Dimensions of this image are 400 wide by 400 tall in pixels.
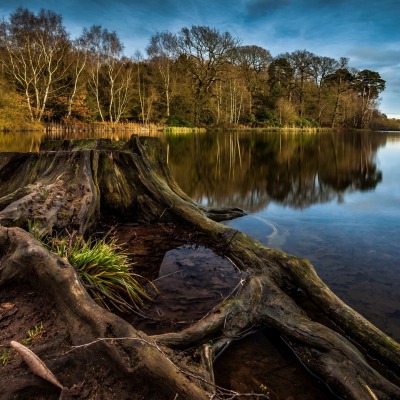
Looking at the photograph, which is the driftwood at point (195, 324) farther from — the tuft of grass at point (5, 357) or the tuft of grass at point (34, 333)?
the tuft of grass at point (5, 357)

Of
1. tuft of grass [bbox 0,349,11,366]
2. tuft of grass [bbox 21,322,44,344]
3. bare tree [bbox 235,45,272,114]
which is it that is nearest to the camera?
tuft of grass [bbox 0,349,11,366]

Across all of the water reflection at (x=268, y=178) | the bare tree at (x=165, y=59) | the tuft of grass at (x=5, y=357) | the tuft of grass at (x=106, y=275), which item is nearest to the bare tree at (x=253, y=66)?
the bare tree at (x=165, y=59)

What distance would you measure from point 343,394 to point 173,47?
46358mm

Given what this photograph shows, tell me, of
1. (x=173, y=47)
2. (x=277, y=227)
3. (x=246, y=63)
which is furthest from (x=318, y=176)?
(x=246, y=63)

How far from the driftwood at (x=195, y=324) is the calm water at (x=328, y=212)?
2.58ft

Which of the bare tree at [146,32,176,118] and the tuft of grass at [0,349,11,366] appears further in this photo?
the bare tree at [146,32,176,118]

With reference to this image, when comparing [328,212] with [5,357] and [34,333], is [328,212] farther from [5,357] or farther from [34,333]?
[5,357]

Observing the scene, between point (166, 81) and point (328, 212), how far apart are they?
3804 centimetres

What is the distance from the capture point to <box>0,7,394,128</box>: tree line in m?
32.4

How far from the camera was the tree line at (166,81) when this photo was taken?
32.4 meters

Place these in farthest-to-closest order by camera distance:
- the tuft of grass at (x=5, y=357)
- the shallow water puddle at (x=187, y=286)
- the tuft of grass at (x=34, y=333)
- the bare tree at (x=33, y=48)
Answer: the bare tree at (x=33, y=48) < the shallow water puddle at (x=187, y=286) < the tuft of grass at (x=34, y=333) < the tuft of grass at (x=5, y=357)

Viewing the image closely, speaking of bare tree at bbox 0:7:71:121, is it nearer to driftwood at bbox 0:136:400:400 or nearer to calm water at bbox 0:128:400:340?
calm water at bbox 0:128:400:340

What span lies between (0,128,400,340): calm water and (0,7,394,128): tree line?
24723 millimetres

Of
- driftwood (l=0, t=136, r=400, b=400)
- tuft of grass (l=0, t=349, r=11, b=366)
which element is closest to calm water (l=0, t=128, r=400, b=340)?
driftwood (l=0, t=136, r=400, b=400)
